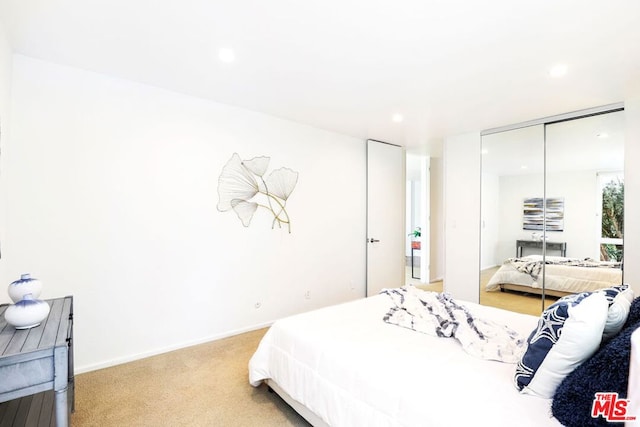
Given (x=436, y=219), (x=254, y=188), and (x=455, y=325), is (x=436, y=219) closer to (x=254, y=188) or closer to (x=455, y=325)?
(x=254, y=188)

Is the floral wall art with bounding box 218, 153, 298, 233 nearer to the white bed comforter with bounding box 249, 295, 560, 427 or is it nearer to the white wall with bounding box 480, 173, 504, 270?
the white bed comforter with bounding box 249, 295, 560, 427

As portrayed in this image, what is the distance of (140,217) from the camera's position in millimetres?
2814

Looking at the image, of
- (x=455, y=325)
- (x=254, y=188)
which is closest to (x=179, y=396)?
(x=455, y=325)

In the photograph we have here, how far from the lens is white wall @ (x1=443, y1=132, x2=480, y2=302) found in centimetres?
420

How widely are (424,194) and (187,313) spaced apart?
14.8ft

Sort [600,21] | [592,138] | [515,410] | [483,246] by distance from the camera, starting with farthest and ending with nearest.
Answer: [483,246], [592,138], [600,21], [515,410]

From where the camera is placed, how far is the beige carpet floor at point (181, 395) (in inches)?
78.0

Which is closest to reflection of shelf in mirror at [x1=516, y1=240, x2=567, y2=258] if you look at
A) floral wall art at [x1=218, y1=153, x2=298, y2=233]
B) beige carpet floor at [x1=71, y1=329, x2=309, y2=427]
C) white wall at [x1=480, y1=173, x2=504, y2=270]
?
white wall at [x1=480, y1=173, x2=504, y2=270]

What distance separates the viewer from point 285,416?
2.02 meters

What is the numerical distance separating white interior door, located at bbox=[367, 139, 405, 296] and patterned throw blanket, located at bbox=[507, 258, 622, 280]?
1.64 m

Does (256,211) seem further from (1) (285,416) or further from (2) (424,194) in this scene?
(2) (424,194)

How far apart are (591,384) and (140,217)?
3.11 metres

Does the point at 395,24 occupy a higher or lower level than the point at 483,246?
higher

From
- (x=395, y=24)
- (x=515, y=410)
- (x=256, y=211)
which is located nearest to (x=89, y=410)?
(x=256, y=211)
